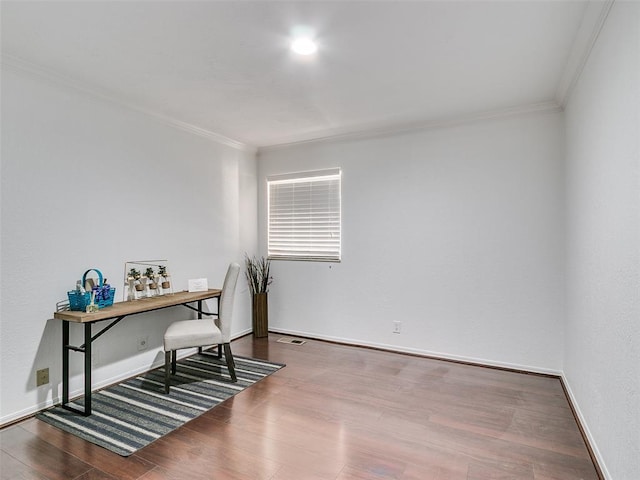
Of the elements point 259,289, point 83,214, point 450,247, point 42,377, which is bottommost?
point 42,377

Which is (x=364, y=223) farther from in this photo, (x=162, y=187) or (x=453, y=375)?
(x=162, y=187)

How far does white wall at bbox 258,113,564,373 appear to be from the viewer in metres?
3.39

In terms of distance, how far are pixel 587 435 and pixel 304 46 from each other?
3132 millimetres

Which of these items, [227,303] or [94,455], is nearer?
[94,455]

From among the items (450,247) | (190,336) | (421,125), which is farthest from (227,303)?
(421,125)

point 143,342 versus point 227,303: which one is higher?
point 227,303

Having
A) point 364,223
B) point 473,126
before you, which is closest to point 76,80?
point 364,223

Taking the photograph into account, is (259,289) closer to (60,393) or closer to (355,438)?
(60,393)

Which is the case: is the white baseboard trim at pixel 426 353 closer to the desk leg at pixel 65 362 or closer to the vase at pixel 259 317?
the vase at pixel 259 317

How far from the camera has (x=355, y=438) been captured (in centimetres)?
235

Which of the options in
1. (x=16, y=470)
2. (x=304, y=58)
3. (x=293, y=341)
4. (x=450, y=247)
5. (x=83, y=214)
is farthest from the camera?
(x=293, y=341)

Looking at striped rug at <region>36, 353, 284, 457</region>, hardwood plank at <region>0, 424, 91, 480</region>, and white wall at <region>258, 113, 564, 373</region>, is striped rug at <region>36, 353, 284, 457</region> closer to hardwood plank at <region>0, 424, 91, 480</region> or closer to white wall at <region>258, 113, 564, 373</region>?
hardwood plank at <region>0, 424, 91, 480</region>

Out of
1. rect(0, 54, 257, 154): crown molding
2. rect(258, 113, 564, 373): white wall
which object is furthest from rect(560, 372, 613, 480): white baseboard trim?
rect(0, 54, 257, 154): crown molding

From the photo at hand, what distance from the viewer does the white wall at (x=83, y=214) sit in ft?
8.40
